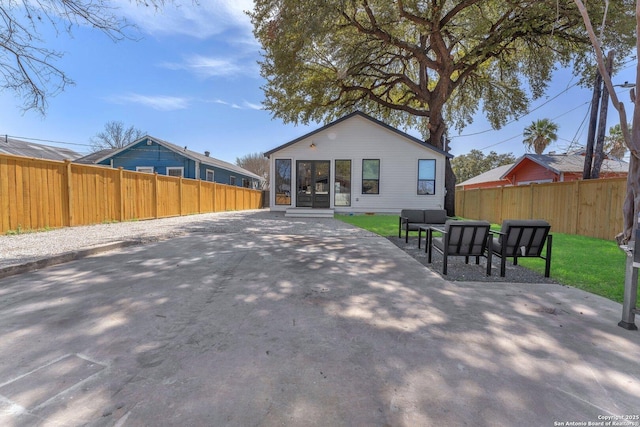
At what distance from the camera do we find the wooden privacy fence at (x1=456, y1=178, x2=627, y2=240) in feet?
28.2

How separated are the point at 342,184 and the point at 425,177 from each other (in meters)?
4.51

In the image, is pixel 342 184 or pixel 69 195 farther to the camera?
pixel 342 184

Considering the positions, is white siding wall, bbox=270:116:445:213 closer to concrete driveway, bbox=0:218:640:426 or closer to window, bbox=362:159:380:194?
window, bbox=362:159:380:194

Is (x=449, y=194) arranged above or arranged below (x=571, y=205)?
above

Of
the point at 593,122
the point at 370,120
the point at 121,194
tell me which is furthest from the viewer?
the point at 370,120

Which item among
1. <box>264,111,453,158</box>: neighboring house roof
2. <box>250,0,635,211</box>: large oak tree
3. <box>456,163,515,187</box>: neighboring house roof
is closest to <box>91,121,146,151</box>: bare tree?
<box>250,0,635,211</box>: large oak tree

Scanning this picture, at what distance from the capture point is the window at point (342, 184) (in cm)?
1598

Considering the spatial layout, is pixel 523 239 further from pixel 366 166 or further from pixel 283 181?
pixel 283 181

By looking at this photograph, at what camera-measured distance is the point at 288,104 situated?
17.0m

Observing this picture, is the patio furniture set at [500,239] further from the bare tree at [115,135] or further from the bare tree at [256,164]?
the bare tree at [256,164]

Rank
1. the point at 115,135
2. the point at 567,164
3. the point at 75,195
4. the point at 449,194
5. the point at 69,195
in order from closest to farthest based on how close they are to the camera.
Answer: the point at 69,195
the point at 75,195
the point at 449,194
the point at 567,164
the point at 115,135

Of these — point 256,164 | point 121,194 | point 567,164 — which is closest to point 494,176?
point 567,164

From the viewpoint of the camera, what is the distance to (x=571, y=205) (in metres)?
10.1

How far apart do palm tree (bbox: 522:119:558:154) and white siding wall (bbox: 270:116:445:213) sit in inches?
726
